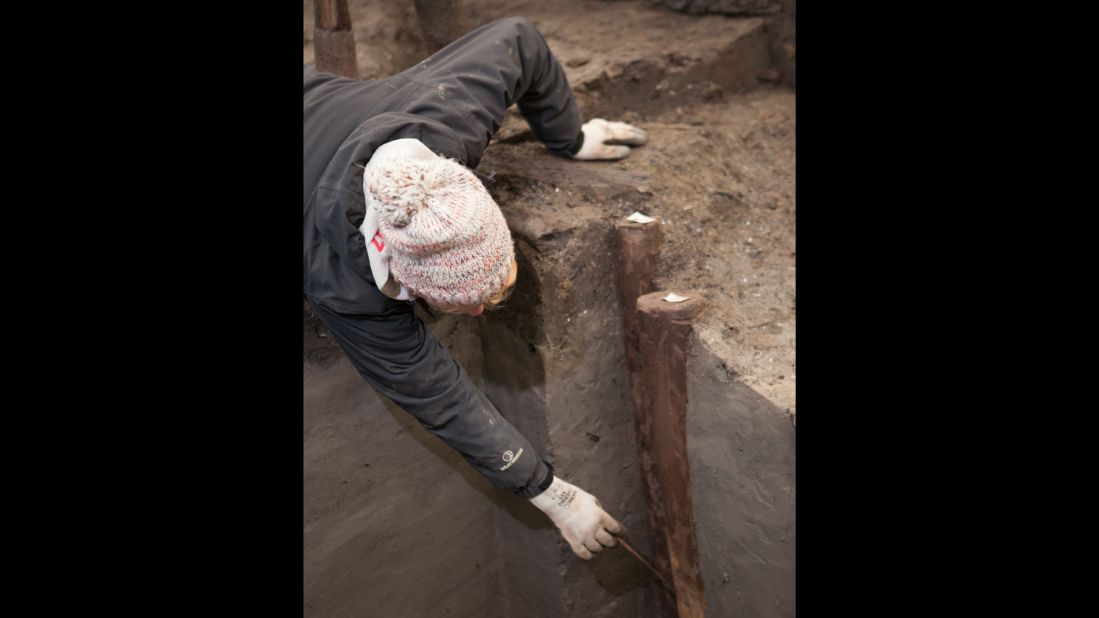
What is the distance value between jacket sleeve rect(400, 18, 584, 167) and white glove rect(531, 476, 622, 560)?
883 mm

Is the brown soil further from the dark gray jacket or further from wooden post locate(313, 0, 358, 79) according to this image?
the dark gray jacket

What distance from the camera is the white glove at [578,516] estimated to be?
2.40 m

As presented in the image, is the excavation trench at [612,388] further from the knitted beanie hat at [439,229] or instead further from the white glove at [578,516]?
the knitted beanie hat at [439,229]

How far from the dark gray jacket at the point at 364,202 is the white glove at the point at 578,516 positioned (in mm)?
64

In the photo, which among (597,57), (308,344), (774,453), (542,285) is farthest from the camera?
(597,57)

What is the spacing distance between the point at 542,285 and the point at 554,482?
1.79 feet

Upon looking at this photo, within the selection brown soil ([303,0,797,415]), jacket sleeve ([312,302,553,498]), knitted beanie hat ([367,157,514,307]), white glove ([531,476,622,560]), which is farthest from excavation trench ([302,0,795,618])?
knitted beanie hat ([367,157,514,307])

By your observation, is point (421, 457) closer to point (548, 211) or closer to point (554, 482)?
point (554, 482)

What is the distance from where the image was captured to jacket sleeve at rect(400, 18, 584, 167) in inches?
A: 84.4

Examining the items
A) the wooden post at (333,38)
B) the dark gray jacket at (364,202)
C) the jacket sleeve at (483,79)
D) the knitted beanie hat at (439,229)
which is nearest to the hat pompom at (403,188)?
the knitted beanie hat at (439,229)

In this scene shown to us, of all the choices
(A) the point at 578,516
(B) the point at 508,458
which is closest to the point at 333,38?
(B) the point at 508,458

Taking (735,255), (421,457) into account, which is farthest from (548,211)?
(421,457)

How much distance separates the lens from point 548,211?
257 centimetres

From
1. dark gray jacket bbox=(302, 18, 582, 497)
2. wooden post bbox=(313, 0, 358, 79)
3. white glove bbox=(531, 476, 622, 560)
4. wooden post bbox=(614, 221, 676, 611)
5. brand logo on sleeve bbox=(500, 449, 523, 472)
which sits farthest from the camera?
wooden post bbox=(313, 0, 358, 79)
